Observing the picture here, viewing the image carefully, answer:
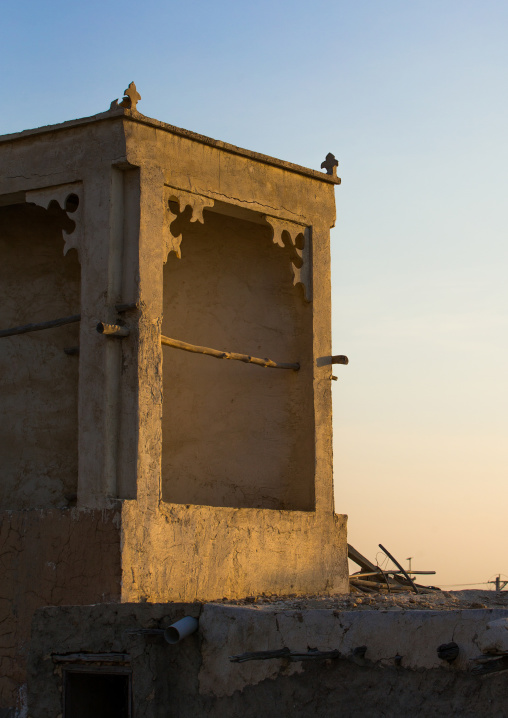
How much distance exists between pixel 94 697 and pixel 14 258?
519 centimetres

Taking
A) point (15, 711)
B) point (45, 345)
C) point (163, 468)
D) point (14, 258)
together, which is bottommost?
point (15, 711)

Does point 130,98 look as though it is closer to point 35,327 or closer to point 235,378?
point 35,327

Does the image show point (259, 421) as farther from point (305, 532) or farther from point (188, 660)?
point (188, 660)

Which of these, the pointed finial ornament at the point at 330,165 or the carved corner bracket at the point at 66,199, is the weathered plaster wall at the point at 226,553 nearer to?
the carved corner bracket at the point at 66,199

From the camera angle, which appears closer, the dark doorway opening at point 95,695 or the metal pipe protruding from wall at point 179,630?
the metal pipe protruding from wall at point 179,630

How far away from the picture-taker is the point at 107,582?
835cm

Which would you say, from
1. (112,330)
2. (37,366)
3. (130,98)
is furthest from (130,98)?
(37,366)

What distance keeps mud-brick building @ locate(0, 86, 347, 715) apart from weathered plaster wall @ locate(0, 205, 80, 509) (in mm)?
18

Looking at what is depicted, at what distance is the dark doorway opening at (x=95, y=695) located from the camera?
745 cm

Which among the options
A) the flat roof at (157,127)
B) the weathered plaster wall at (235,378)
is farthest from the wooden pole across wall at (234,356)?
the flat roof at (157,127)

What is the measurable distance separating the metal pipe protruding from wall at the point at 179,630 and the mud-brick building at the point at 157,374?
1652 mm

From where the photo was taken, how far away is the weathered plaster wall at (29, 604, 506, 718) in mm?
5746

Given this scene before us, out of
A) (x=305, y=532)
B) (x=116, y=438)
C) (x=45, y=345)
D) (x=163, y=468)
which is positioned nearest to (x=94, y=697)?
(x=116, y=438)

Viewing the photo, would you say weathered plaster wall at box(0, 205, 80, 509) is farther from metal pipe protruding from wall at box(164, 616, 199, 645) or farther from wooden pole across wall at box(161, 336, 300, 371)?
metal pipe protruding from wall at box(164, 616, 199, 645)
